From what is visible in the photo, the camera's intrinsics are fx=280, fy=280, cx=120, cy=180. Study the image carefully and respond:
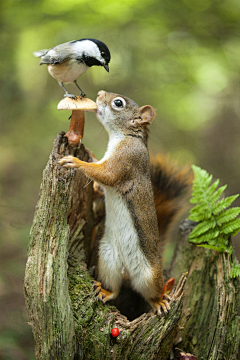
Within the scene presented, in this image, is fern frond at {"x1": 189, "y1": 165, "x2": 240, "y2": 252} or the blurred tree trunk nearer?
the blurred tree trunk

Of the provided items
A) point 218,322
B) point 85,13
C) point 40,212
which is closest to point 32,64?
point 85,13

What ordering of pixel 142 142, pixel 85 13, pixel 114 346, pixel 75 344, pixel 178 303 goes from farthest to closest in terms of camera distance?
pixel 85 13, pixel 142 142, pixel 178 303, pixel 114 346, pixel 75 344

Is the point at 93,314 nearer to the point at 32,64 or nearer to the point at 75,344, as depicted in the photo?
the point at 75,344

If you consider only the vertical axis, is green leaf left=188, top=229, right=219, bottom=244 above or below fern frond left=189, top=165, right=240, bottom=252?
Result: below

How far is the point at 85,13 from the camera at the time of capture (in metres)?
2.68

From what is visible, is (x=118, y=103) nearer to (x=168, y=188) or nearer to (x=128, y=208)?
(x=128, y=208)

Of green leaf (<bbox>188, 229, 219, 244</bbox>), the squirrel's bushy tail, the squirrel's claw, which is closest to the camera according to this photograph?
the squirrel's claw

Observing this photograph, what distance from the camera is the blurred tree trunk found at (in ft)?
5.19

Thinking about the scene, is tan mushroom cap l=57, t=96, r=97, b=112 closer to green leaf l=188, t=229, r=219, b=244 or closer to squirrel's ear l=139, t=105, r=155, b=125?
squirrel's ear l=139, t=105, r=155, b=125

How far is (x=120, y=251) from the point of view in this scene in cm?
198

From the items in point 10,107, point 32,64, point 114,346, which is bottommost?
point 114,346

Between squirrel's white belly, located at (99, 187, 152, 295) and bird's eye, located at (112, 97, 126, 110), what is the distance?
56 cm

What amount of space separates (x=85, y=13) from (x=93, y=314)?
8.56 feet

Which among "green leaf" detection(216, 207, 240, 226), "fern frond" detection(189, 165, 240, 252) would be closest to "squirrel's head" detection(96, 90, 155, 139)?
"fern frond" detection(189, 165, 240, 252)
